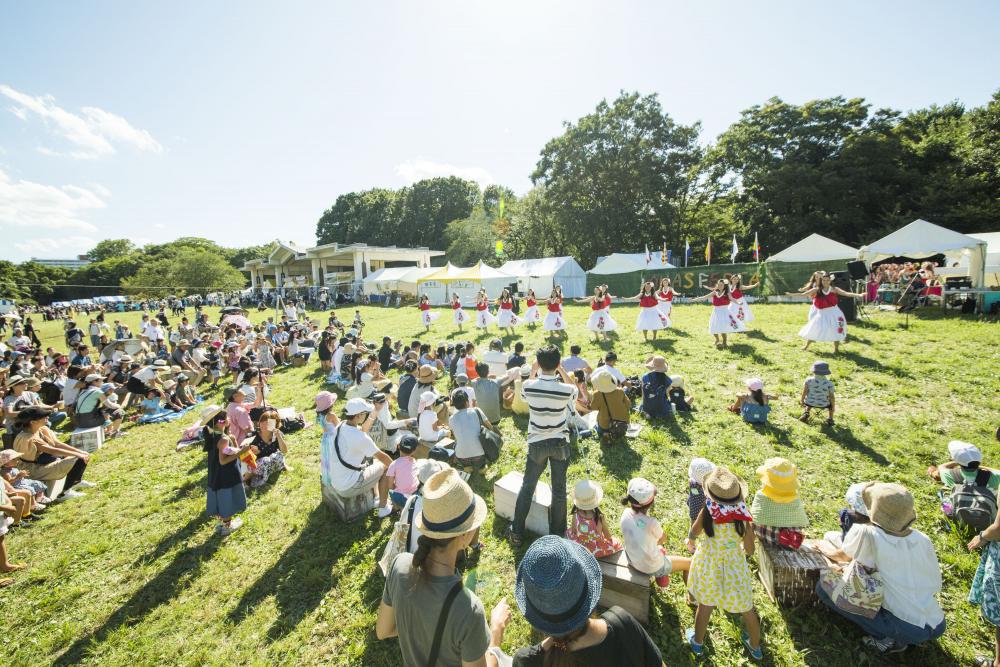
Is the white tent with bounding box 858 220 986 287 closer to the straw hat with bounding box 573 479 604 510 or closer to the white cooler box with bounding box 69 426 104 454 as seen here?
the straw hat with bounding box 573 479 604 510

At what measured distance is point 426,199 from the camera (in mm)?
64188

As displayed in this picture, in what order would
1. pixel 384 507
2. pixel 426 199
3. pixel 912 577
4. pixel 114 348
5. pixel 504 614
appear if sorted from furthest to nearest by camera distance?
1. pixel 426 199
2. pixel 114 348
3. pixel 384 507
4. pixel 912 577
5. pixel 504 614

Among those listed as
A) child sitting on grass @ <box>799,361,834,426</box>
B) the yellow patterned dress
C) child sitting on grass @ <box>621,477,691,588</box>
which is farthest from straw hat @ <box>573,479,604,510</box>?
child sitting on grass @ <box>799,361,834,426</box>

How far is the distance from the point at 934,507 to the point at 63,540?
10.8 metres

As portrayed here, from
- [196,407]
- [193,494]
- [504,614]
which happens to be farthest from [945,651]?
[196,407]

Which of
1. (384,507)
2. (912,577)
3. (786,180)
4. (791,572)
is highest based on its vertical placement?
(786,180)

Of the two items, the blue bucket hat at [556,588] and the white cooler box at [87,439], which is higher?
the blue bucket hat at [556,588]

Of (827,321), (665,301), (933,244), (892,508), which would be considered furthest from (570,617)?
(933,244)

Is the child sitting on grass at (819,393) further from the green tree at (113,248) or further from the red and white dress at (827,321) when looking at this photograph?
the green tree at (113,248)

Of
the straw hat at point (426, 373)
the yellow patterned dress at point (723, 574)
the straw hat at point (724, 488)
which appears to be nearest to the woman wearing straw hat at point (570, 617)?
the straw hat at point (724, 488)

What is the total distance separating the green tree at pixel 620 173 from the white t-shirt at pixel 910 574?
37.9m

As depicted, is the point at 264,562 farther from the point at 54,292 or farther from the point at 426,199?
the point at 54,292

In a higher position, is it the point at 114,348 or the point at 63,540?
the point at 114,348

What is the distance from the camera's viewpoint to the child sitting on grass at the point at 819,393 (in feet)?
21.0
